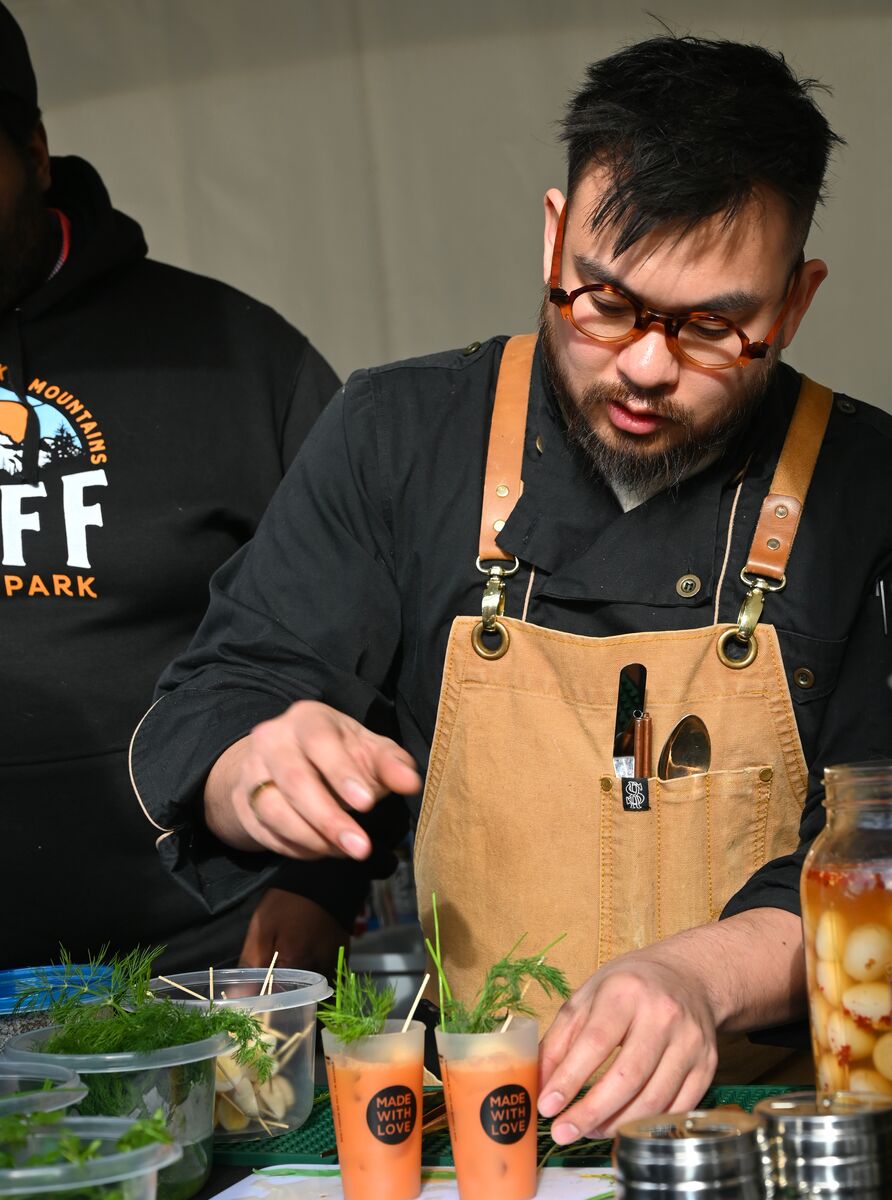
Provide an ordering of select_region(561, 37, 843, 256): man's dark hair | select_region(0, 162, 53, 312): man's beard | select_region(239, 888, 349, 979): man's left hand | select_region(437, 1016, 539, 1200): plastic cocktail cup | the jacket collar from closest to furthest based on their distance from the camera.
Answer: select_region(437, 1016, 539, 1200): plastic cocktail cup
select_region(561, 37, 843, 256): man's dark hair
the jacket collar
select_region(239, 888, 349, 979): man's left hand
select_region(0, 162, 53, 312): man's beard

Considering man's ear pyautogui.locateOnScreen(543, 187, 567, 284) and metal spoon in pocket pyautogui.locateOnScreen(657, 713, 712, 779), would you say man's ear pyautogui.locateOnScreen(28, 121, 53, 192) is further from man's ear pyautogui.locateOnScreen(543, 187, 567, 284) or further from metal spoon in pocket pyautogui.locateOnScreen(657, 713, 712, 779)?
metal spoon in pocket pyautogui.locateOnScreen(657, 713, 712, 779)

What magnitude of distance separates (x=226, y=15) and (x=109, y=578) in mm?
1472

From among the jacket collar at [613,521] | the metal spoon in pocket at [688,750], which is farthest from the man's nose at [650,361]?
the metal spoon in pocket at [688,750]

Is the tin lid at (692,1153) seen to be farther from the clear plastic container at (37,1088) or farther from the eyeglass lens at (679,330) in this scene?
the eyeglass lens at (679,330)

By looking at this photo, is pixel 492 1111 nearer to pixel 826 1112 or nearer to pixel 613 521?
pixel 826 1112

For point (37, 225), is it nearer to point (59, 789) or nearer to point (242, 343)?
point (242, 343)

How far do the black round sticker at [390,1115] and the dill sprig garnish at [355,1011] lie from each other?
2.2 inches

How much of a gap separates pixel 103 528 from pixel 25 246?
22.9 inches

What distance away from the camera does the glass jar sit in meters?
1.24

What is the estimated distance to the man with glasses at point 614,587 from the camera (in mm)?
1850

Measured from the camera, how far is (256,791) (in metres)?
1.63

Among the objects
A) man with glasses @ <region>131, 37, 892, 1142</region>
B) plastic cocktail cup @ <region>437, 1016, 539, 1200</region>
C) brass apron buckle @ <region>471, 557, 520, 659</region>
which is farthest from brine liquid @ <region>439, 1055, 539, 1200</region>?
brass apron buckle @ <region>471, 557, 520, 659</region>

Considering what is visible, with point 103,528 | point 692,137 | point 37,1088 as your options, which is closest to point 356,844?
point 37,1088

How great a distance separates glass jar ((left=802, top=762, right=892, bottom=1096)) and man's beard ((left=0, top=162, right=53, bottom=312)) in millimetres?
1997
